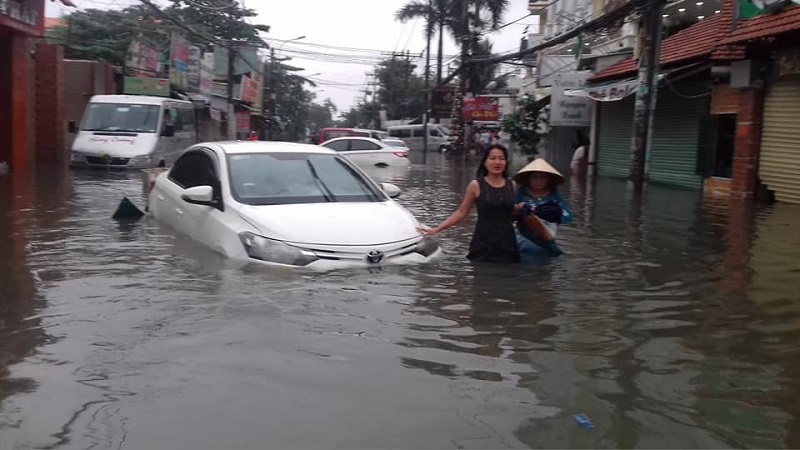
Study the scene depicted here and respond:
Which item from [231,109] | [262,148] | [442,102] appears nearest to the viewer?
[262,148]

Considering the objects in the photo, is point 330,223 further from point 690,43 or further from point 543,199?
point 690,43

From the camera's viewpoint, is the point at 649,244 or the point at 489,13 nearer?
the point at 649,244

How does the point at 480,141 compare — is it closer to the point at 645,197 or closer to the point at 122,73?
the point at 122,73

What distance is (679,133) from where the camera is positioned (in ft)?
71.3

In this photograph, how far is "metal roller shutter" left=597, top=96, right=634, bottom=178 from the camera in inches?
1024

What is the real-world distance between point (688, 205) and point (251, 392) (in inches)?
529

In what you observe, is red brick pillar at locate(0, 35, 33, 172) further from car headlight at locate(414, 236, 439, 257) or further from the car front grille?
car headlight at locate(414, 236, 439, 257)

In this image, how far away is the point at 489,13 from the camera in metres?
44.8

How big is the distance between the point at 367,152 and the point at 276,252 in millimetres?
20309

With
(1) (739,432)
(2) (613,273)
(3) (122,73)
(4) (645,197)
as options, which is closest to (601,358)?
(1) (739,432)

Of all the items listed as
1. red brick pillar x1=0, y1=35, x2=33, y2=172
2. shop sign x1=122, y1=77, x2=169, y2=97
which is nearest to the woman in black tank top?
red brick pillar x1=0, y1=35, x2=33, y2=172

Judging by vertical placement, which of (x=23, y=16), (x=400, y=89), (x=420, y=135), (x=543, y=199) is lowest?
(x=543, y=199)

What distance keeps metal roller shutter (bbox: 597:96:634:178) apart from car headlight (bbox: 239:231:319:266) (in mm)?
19695

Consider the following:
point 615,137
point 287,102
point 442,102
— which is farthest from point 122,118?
point 287,102
